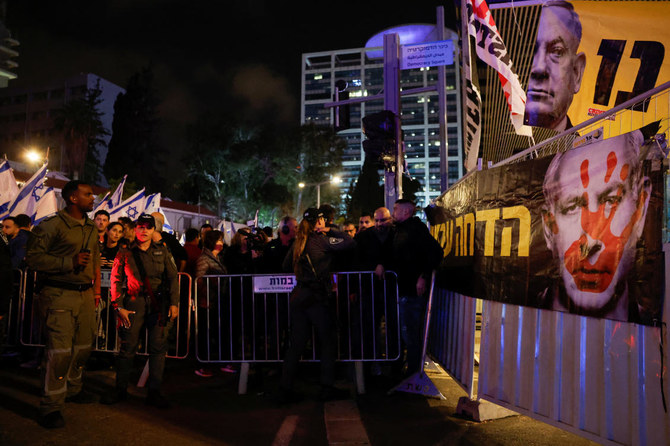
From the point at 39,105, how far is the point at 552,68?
108873 millimetres

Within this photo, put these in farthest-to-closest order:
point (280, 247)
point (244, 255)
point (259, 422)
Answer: point (244, 255), point (280, 247), point (259, 422)

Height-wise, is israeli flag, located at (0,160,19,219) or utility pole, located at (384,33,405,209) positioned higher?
utility pole, located at (384,33,405,209)

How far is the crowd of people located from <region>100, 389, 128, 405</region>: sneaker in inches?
0.6

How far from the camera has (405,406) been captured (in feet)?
17.4

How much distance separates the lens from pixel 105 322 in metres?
6.82

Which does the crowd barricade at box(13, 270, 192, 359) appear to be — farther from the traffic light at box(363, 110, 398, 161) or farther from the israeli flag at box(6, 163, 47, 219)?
the traffic light at box(363, 110, 398, 161)

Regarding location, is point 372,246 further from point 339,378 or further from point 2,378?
point 2,378

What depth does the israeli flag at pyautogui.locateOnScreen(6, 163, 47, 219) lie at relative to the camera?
1023 centimetres

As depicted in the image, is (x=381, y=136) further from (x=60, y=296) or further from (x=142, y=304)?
(x=60, y=296)

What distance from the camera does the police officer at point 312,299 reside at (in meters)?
5.47

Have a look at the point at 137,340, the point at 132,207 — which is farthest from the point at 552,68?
the point at 132,207

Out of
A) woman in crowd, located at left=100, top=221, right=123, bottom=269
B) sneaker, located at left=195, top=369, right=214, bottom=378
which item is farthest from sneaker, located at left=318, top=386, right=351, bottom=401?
woman in crowd, located at left=100, top=221, right=123, bottom=269

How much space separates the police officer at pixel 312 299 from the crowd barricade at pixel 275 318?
46 centimetres

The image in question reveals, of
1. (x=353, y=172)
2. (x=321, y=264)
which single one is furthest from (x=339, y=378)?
(x=353, y=172)
